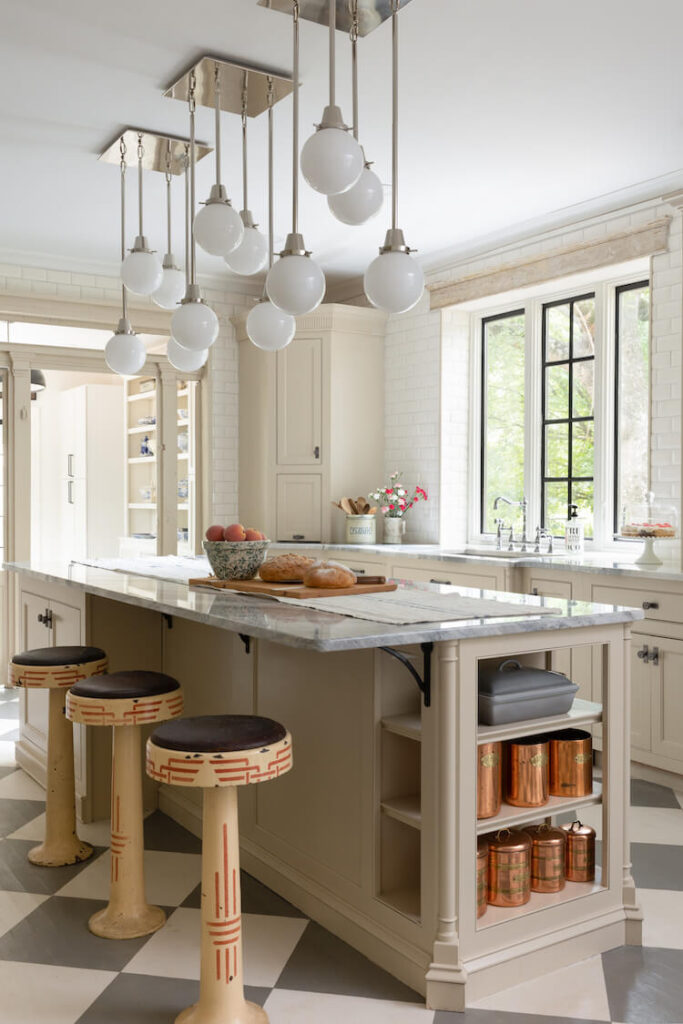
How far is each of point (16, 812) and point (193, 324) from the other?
2118mm

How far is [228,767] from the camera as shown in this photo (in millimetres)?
2117

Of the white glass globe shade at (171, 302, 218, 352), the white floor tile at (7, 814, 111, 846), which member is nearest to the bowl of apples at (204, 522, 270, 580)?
the white glass globe shade at (171, 302, 218, 352)

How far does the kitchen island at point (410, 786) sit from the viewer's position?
2.28 m

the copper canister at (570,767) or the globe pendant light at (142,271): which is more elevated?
the globe pendant light at (142,271)

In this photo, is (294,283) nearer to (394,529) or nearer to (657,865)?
(657,865)

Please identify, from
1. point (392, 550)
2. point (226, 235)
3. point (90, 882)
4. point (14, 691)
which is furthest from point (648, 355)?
point (14, 691)

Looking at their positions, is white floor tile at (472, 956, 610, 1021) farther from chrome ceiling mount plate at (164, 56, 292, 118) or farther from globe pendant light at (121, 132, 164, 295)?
chrome ceiling mount plate at (164, 56, 292, 118)

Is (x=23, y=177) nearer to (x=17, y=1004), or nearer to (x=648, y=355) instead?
(x=648, y=355)

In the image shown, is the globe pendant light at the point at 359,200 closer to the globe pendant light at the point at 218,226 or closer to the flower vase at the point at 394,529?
the globe pendant light at the point at 218,226

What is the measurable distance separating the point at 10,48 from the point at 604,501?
3704 mm

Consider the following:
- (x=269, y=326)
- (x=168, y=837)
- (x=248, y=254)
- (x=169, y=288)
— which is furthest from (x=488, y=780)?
(x=169, y=288)

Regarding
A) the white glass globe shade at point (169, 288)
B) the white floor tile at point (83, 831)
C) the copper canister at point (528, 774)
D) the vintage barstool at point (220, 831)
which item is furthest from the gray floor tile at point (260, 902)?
the white glass globe shade at point (169, 288)

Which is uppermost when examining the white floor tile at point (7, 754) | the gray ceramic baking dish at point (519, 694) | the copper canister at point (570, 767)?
the gray ceramic baking dish at point (519, 694)

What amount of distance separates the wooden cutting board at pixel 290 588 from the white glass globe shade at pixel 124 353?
3.38 ft
